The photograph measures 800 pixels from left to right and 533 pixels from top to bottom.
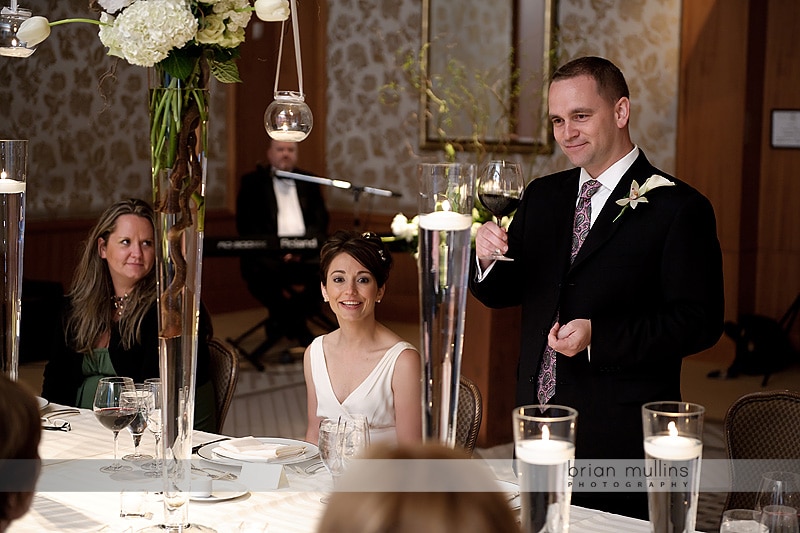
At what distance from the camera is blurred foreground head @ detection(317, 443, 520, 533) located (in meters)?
0.89

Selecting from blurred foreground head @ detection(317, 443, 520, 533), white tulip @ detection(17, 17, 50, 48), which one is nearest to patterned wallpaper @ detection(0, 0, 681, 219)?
white tulip @ detection(17, 17, 50, 48)

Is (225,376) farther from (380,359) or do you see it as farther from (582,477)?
(582,477)

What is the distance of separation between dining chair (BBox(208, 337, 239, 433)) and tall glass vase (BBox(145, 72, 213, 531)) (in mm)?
1296

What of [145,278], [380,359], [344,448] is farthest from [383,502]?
[145,278]

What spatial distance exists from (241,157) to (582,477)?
7579 millimetres

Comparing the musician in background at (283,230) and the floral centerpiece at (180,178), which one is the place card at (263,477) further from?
the musician in background at (283,230)

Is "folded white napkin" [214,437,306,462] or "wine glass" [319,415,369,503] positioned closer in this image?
"wine glass" [319,415,369,503]

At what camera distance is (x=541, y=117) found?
337 inches

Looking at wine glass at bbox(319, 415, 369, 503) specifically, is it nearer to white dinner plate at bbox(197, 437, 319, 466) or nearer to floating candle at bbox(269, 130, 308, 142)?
white dinner plate at bbox(197, 437, 319, 466)

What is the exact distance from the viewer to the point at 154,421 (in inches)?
94.6

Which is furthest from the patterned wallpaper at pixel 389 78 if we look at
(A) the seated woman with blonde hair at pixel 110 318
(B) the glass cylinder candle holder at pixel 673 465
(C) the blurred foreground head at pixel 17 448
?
(C) the blurred foreground head at pixel 17 448

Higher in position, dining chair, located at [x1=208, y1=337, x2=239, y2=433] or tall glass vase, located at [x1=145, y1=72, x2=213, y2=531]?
tall glass vase, located at [x1=145, y1=72, x2=213, y2=531]

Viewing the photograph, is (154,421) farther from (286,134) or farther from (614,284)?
(614,284)

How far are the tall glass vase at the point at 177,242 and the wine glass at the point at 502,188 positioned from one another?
0.56m
